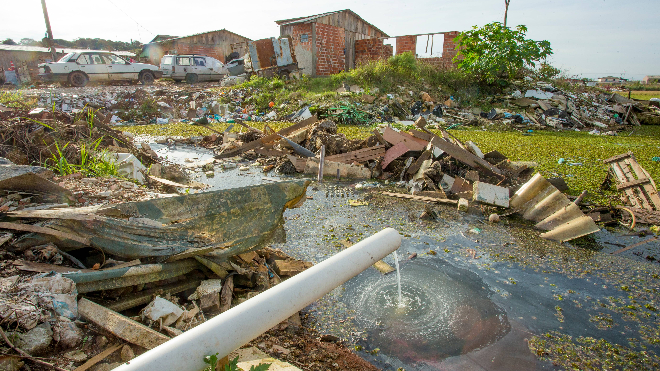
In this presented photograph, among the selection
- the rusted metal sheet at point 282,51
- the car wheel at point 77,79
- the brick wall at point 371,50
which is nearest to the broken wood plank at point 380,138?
the rusted metal sheet at point 282,51

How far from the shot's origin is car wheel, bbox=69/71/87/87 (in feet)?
54.4

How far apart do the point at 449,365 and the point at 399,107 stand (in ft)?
41.8

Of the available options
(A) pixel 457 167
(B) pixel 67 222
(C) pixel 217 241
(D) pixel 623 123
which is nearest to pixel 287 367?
(C) pixel 217 241

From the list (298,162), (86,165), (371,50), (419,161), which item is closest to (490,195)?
(419,161)

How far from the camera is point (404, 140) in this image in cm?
691

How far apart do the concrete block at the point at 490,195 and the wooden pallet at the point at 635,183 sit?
1.67m

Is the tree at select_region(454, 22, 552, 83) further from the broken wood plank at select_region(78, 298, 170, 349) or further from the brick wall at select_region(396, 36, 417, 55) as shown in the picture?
the broken wood plank at select_region(78, 298, 170, 349)

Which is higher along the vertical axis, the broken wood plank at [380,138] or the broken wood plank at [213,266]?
the broken wood plank at [380,138]

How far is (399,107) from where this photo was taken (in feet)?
46.2

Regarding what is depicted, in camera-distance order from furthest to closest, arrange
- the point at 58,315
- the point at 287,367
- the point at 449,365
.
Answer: the point at 449,365 < the point at 287,367 < the point at 58,315

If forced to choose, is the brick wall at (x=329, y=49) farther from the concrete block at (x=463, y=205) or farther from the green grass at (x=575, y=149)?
the concrete block at (x=463, y=205)

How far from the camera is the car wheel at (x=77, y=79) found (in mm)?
16594

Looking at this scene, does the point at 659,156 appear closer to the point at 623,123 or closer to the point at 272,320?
the point at 623,123

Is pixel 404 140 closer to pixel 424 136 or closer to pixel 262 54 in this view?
pixel 424 136
